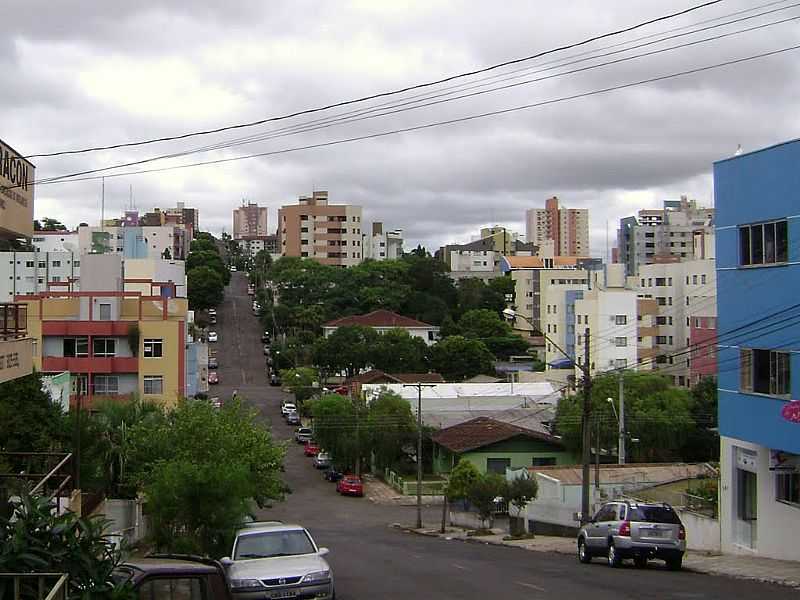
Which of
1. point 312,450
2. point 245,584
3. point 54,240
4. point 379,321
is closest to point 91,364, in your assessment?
point 312,450

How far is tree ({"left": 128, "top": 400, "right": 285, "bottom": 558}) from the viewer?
21141 mm

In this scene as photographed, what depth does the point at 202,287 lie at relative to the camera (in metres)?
138

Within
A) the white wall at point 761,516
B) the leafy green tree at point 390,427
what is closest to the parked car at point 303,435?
the leafy green tree at point 390,427

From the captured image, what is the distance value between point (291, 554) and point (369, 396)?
202ft

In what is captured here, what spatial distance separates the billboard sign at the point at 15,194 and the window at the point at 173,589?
9010mm

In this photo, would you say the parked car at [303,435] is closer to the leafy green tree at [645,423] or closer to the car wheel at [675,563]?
the leafy green tree at [645,423]

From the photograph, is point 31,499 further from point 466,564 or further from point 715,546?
point 715,546

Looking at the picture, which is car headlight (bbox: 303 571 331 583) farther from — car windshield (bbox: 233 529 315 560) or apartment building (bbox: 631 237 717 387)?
apartment building (bbox: 631 237 717 387)

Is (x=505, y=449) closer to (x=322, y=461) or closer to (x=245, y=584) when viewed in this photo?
(x=322, y=461)

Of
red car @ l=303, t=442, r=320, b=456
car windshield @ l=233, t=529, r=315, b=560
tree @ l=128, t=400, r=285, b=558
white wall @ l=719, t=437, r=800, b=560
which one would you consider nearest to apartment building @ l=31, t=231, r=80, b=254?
red car @ l=303, t=442, r=320, b=456

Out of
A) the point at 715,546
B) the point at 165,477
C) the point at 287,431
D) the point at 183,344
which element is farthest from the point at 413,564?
the point at 287,431

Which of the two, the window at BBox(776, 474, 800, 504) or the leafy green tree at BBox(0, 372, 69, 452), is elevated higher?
the leafy green tree at BBox(0, 372, 69, 452)

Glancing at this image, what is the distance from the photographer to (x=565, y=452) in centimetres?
6444

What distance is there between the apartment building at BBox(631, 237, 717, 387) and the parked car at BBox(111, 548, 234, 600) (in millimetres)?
85722
